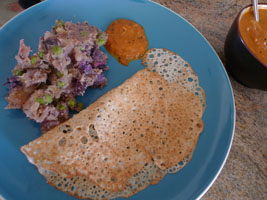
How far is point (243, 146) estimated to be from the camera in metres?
1.83

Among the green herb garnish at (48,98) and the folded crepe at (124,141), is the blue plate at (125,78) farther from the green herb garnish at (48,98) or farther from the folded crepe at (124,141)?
the green herb garnish at (48,98)

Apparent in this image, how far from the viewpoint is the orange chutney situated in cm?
182

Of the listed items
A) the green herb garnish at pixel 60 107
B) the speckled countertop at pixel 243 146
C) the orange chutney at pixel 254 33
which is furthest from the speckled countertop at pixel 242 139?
the green herb garnish at pixel 60 107

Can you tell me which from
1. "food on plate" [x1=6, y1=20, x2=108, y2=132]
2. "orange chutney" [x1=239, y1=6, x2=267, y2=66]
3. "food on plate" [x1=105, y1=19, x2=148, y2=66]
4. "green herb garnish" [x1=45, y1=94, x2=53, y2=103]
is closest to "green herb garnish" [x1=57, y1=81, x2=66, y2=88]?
"food on plate" [x1=6, y1=20, x2=108, y2=132]

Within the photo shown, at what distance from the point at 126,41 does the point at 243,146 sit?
1.41 metres

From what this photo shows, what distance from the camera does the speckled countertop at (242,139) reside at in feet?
5.43

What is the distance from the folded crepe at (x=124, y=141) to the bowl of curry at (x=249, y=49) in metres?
0.41

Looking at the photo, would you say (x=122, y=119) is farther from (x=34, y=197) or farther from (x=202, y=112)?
(x=34, y=197)

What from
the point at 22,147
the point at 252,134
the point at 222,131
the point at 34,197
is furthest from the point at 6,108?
the point at 252,134

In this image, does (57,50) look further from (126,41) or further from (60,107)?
(126,41)

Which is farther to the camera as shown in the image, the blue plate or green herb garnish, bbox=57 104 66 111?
green herb garnish, bbox=57 104 66 111

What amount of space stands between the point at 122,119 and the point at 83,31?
2.63ft

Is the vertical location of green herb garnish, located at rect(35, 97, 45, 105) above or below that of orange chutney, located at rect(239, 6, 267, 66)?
above

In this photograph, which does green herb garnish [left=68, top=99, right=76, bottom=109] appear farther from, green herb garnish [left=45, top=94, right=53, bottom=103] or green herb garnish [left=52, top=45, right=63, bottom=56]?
green herb garnish [left=52, top=45, right=63, bottom=56]
